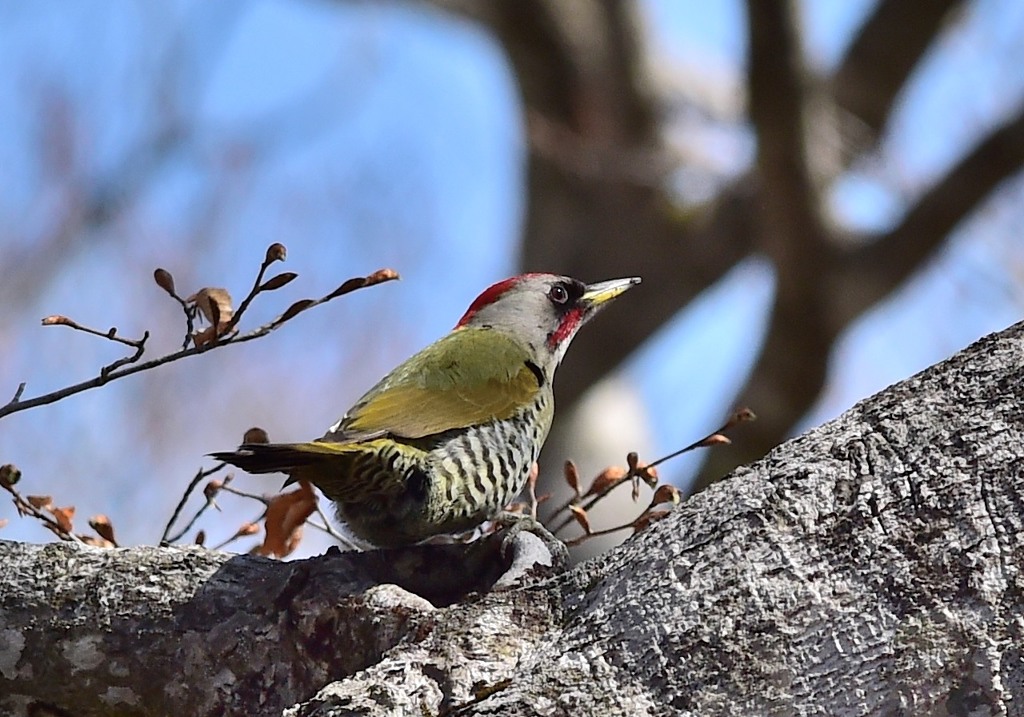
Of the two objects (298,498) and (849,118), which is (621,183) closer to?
(849,118)

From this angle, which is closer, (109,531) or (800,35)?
(109,531)

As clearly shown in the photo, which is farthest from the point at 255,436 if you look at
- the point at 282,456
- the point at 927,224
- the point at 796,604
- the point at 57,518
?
the point at 927,224

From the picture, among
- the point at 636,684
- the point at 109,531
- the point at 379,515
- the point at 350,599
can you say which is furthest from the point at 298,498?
the point at 636,684

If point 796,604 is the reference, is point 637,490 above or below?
above

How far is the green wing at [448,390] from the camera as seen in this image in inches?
113

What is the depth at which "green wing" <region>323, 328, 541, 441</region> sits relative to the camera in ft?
9.42

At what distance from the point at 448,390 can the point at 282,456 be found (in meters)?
0.93

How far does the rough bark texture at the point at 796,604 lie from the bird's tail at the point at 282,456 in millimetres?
417

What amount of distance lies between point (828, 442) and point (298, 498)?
1.39 m

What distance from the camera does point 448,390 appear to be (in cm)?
322

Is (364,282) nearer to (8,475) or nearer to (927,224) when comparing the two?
(8,475)

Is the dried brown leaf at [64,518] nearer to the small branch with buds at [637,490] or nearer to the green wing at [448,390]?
the green wing at [448,390]

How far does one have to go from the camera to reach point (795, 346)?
6566 millimetres

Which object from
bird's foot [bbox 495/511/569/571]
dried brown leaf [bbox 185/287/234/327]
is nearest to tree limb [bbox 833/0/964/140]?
bird's foot [bbox 495/511/569/571]
